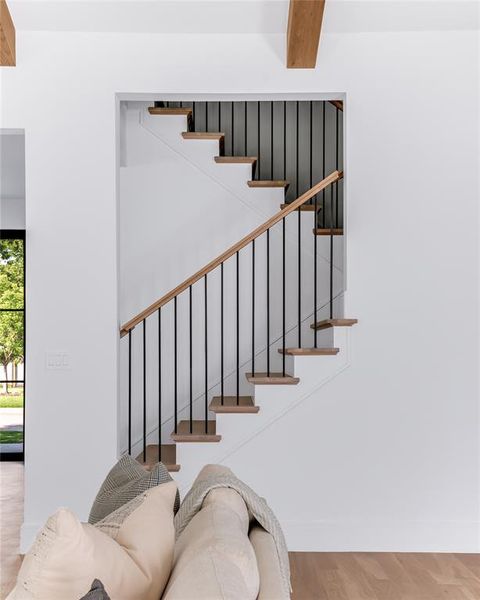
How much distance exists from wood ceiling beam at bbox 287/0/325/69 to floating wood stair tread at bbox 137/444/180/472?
2607 mm

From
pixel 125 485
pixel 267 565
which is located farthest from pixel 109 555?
pixel 125 485

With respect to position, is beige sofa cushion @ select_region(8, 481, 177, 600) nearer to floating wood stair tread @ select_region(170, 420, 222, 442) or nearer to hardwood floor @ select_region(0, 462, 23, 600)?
hardwood floor @ select_region(0, 462, 23, 600)

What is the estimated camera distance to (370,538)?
4.43 metres

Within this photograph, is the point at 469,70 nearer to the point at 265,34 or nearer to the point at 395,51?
the point at 395,51

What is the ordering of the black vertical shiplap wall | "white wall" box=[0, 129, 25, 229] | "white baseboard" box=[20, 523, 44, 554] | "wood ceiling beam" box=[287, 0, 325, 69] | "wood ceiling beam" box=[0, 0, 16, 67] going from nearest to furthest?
"wood ceiling beam" box=[287, 0, 325, 69]
"wood ceiling beam" box=[0, 0, 16, 67]
"white baseboard" box=[20, 523, 44, 554]
"white wall" box=[0, 129, 25, 229]
the black vertical shiplap wall

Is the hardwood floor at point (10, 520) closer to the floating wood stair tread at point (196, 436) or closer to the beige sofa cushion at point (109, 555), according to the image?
the floating wood stair tread at point (196, 436)

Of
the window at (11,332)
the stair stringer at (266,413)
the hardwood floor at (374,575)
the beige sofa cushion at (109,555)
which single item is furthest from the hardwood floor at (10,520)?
the beige sofa cushion at (109,555)

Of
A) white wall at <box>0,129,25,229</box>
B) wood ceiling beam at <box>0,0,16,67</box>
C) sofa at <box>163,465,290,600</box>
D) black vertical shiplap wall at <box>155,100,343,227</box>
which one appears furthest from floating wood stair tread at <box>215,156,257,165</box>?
sofa at <box>163,465,290,600</box>

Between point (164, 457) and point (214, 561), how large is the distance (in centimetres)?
352

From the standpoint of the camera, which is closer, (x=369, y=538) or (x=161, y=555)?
(x=161, y=555)

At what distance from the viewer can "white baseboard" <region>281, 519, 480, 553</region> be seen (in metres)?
4.42

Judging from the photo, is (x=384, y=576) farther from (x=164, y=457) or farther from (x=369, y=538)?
(x=164, y=457)

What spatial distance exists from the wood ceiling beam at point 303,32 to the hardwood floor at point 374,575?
3.00 metres

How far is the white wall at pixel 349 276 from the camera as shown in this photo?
4.46m
